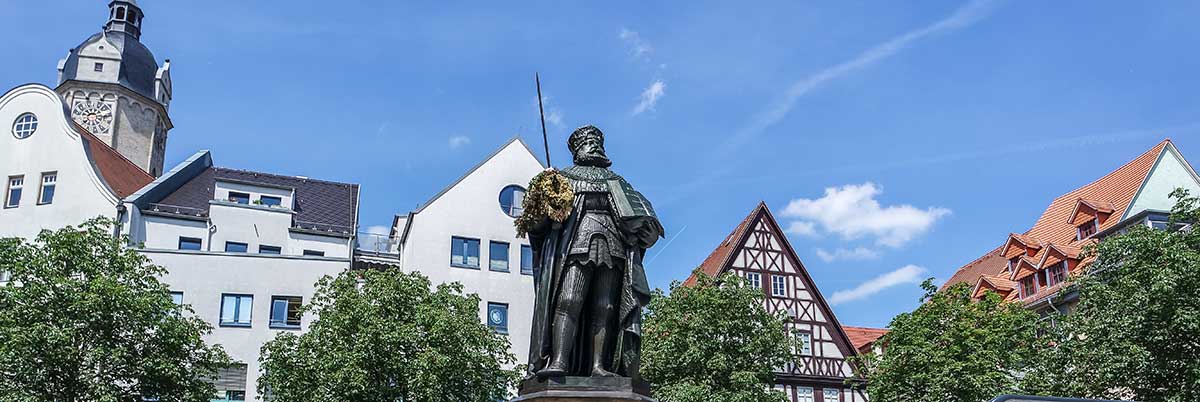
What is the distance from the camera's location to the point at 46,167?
4209 centimetres

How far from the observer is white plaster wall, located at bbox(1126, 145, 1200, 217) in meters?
43.4

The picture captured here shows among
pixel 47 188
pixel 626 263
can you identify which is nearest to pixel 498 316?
pixel 47 188

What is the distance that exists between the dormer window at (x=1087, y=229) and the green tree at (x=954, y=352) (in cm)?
1178

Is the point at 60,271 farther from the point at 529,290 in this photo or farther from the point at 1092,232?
the point at 1092,232

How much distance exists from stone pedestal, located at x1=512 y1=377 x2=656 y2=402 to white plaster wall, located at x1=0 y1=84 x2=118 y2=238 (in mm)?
35560

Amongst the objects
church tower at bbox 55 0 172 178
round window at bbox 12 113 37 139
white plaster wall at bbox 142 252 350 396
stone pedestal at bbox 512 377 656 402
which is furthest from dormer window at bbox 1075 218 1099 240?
church tower at bbox 55 0 172 178

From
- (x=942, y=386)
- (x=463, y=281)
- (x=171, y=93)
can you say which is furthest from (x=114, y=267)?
(x=171, y=93)

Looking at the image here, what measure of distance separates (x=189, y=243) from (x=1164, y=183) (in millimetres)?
36961

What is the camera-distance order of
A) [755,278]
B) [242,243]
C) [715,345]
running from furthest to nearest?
[755,278] < [242,243] < [715,345]

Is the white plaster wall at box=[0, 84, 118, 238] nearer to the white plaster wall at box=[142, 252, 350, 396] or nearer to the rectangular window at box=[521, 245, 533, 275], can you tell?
the white plaster wall at box=[142, 252, 350, 396]

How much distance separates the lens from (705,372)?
33594mm

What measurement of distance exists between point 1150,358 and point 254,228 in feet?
101

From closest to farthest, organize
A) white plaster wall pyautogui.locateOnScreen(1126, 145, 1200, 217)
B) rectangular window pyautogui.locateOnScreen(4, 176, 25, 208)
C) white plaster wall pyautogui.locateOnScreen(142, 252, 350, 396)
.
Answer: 1. white plaster wall pyautogui.locateOnScreen(142, 252, 350, 396)
2. rectangular window pyautogui.locateOnScreen(4, 176, 25, 208)
3. white plaster wall pyautogui.locateOnScreen(1126, 145, 1200, 217)

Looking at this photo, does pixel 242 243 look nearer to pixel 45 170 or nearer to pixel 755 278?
pixel 45 170
